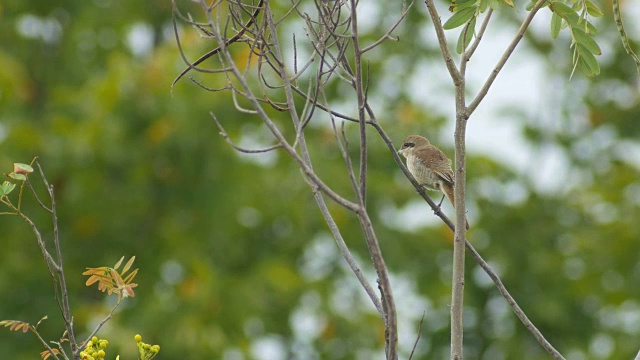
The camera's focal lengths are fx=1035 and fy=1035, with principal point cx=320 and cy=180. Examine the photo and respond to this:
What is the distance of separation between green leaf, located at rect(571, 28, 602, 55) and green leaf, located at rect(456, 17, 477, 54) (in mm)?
337

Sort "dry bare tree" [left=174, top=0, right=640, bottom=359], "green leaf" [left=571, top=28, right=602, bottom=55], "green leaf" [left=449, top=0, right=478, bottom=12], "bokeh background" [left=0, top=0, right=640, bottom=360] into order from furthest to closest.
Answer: "bokeh background" [left=0, top=0, right=640, bottom=360] → "green leaf" [left=571, top=28, right=602, bottom=55] → "green leaf" [left=449, top=0, right=478, bottom=12] → "dry bare tree" [left=174, top=0, right=640, bottom=359]

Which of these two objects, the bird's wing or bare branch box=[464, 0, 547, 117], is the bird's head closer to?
the bird's wing

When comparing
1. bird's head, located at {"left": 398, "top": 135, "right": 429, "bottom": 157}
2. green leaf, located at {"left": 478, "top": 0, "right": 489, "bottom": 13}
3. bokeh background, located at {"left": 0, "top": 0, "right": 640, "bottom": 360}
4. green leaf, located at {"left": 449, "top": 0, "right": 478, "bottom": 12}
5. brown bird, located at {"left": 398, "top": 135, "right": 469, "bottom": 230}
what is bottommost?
green leaf, located at {"left": 478, "top": 0, "right": 489, "bottom": 13}

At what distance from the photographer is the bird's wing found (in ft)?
17.7

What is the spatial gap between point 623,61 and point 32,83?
283 inches

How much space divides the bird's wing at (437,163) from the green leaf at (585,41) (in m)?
1.95

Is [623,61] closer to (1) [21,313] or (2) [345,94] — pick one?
(2) [345,94]

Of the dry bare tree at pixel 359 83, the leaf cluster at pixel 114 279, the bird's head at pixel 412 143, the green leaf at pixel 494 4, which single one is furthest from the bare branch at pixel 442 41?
the bird's head at pixel 412 143

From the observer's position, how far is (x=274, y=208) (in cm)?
1115

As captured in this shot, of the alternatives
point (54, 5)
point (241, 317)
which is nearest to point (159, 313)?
point (241, 317)

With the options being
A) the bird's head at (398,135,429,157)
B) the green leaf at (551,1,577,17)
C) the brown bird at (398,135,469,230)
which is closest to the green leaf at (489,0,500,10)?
the green leaf at (551,1,577,17)

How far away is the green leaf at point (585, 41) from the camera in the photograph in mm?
3465

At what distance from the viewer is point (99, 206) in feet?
35.3

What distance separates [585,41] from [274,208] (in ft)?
25.7
